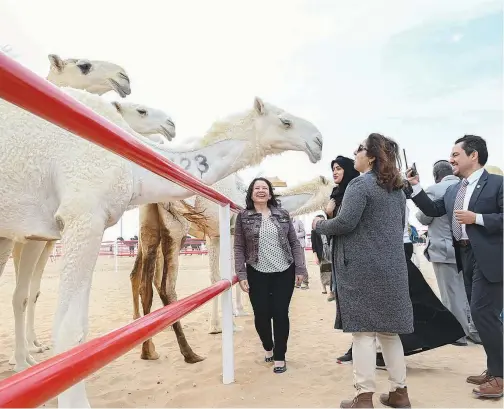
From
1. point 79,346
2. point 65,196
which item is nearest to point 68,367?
point 79,346

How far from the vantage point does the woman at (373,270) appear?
264 cm

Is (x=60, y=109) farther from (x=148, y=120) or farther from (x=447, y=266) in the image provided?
(x=447, y=266)

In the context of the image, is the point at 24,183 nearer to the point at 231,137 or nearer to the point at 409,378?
the point at 231,137

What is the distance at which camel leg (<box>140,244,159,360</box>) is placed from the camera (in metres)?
4.12

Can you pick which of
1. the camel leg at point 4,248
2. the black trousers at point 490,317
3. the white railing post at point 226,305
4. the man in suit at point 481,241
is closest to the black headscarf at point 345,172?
the man in suit at point 481,241

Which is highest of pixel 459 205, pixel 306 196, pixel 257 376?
pixel 306 196

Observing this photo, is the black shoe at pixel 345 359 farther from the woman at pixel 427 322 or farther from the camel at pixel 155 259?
the camel at pixel 155 259

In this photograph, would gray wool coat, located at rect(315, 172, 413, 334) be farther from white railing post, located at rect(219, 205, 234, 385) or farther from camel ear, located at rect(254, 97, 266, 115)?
camel ear, located at rect(254, 97, 266, 115)

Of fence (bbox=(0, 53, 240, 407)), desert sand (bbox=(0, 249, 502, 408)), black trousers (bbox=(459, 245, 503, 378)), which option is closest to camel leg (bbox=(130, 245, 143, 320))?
desert sand (bbox=(0, 249, 502, 408))

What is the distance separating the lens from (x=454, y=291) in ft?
14.9

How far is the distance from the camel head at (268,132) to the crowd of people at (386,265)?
22.9 inches

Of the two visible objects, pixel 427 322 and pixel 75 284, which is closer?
pixel 75 284

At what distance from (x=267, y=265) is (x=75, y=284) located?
71.8 inches

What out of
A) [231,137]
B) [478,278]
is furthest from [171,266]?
[478,278]
